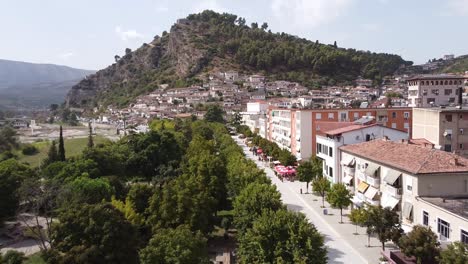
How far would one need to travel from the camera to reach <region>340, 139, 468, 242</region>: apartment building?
861 inches

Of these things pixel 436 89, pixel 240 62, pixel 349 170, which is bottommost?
pixel 349 170

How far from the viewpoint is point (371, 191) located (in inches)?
1172

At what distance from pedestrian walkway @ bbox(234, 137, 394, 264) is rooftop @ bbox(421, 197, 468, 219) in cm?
433

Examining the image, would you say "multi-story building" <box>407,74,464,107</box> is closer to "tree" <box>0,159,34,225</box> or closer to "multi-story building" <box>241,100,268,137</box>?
"multi-story building" <box>241,100,268,137</box>

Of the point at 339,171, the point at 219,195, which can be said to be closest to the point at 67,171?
the point at 219,195

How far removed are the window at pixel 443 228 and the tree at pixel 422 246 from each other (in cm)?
162

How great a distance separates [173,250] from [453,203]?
48.9 ft

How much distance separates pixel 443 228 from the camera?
21641 mm

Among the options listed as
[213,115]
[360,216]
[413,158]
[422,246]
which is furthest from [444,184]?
[213,115]

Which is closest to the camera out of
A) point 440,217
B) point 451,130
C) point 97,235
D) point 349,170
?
point 97,235

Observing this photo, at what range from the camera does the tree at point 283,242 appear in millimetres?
18406

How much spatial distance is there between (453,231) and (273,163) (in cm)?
3643

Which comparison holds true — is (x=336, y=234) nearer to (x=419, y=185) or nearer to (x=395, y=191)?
(x=395, y=191)

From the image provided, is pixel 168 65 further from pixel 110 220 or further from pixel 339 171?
pixel 110 220
